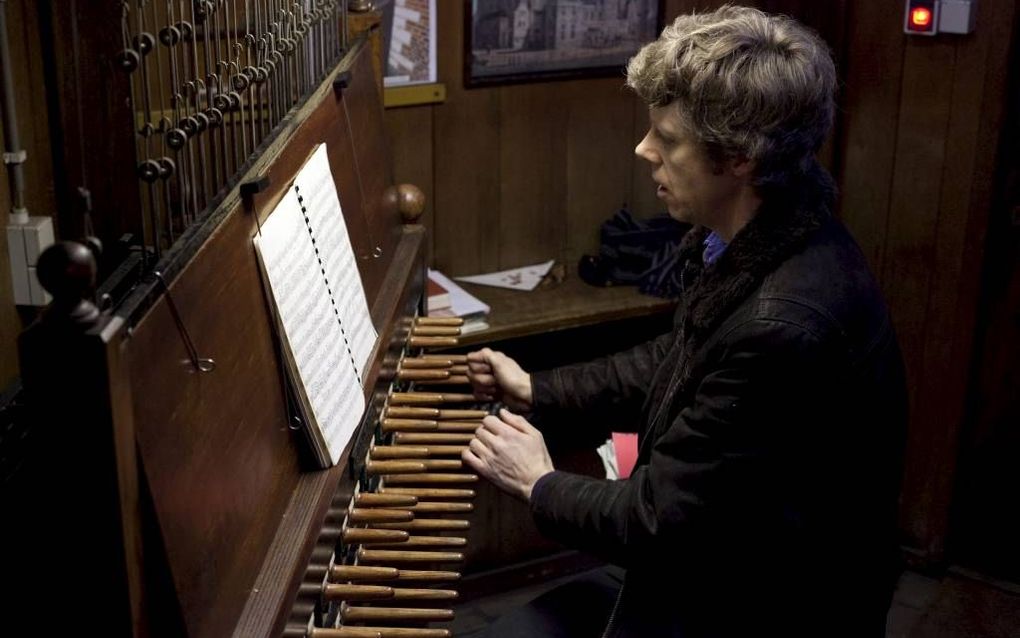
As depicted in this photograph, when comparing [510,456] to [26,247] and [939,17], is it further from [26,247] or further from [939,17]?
[939,17]

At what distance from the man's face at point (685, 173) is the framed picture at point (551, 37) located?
1531 millimetres

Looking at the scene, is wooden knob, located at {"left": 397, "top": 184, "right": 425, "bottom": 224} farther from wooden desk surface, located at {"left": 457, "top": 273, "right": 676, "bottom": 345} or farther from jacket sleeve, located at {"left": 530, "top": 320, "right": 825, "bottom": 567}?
jacket sleeve, located at {"left": 530, "top": 320, "right": 825, "bottom": 567}

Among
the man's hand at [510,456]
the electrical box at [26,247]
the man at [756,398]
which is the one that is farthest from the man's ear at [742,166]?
the electrical box at [26,247]

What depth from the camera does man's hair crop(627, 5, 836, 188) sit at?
180 cm

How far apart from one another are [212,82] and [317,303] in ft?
1.09

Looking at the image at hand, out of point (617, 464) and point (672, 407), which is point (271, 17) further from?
point (617, 464)

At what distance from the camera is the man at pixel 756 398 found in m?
1.77

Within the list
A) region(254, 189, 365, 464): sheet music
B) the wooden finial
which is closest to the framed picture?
region(254, 189, 365, 464): sheet music

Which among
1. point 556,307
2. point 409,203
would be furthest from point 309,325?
point 556,307

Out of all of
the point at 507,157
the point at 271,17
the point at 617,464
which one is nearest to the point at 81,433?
the point at 271,17

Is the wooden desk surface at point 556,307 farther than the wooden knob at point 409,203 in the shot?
Yes

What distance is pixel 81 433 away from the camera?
1062 millimetres

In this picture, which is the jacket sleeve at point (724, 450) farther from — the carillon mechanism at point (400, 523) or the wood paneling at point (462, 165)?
the wood paneling at point (462, 165)

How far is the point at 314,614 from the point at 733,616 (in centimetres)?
65
